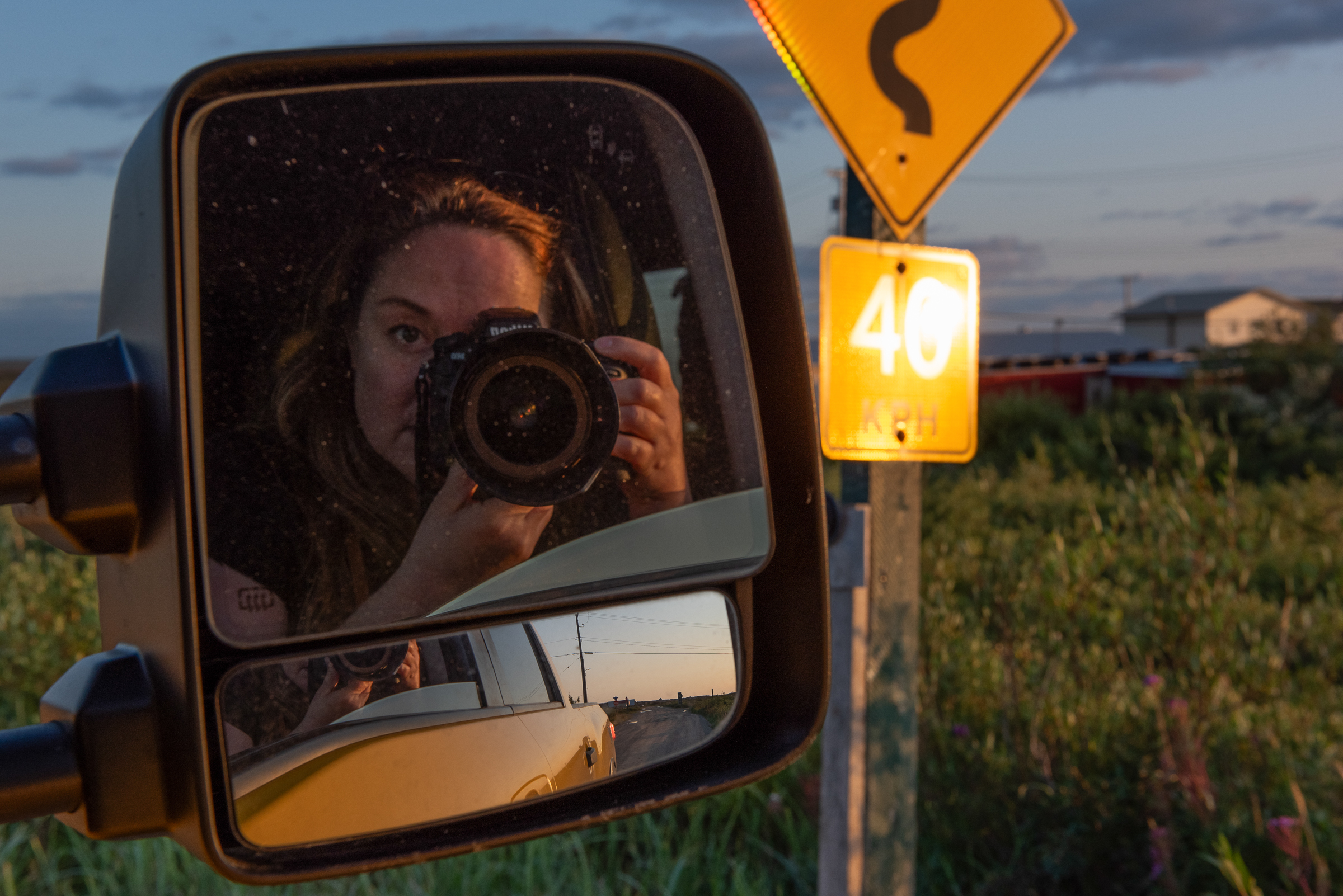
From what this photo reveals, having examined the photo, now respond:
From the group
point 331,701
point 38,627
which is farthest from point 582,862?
point 38,627

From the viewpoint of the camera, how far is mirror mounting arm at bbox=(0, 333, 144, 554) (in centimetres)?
70

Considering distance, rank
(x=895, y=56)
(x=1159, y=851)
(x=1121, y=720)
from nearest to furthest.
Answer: (x=895, y=56), (x=1159, y=851), (x=1121, y=720)

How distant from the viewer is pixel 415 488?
81 centimetres

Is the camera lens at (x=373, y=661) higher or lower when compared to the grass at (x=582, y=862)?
higher

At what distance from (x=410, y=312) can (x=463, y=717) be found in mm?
311

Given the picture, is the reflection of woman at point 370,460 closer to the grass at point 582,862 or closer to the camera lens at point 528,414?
the camera lens at point 528,414

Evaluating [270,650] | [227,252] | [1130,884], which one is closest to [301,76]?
[227,252]

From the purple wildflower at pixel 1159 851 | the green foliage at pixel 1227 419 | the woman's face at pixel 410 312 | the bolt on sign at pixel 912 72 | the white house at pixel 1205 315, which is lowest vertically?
the purple wildflower at pixel 1159 851

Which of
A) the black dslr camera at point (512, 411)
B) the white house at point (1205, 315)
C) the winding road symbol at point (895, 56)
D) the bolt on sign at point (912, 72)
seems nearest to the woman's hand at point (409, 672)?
the black dslr camera at point (512, 411)

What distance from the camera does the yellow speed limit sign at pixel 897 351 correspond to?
2.22 metres

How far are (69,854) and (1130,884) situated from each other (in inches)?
143

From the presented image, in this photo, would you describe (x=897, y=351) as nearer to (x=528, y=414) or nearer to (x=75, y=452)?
(x=528, y=414)

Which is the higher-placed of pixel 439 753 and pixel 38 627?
pixel 439 753

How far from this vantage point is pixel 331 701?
78cm
